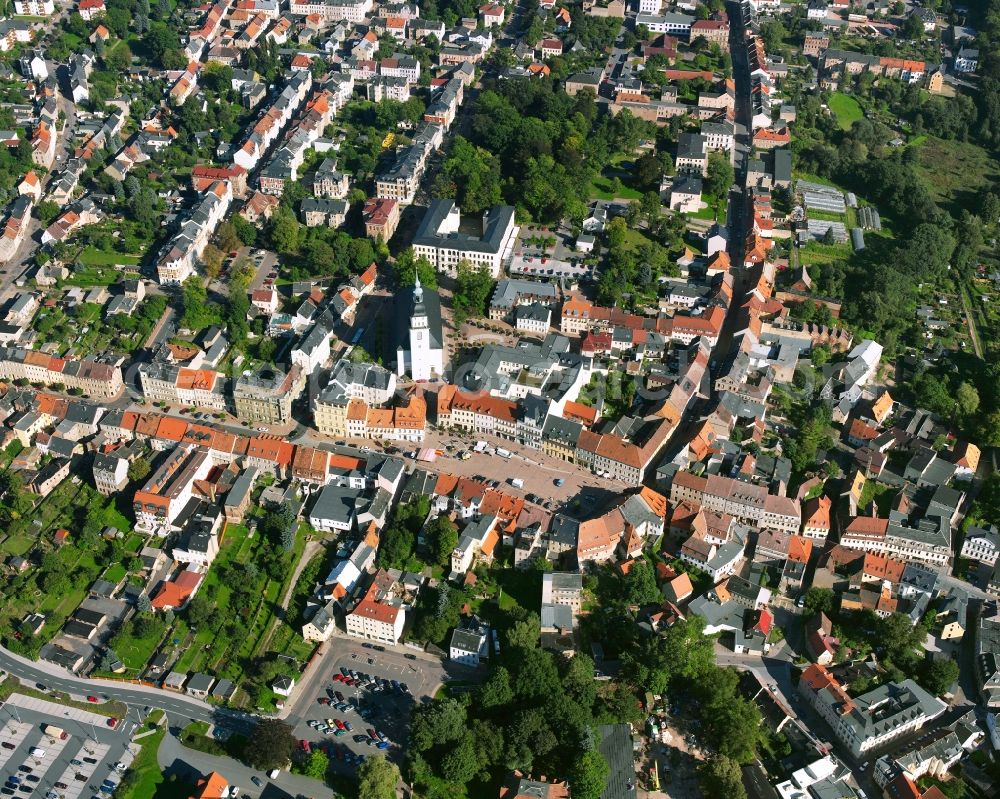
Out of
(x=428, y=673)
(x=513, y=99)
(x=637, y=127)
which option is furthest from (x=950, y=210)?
(x=428, y=673)

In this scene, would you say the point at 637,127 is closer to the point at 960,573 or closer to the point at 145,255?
the point at 145,255

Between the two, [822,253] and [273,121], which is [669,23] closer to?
[822,253]

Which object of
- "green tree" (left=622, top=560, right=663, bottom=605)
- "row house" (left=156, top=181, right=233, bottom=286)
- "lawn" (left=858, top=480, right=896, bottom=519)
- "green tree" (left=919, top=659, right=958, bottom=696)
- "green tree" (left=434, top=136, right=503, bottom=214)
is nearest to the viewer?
"green tree" (left=919, top=659, right=958, bottom=696)

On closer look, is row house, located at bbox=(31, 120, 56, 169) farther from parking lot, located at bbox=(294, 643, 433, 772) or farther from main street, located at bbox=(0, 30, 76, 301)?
parking lot, located at bbox=(294, 643, 433, 772)

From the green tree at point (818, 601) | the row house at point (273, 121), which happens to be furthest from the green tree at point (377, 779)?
the row house at point (273, 121)

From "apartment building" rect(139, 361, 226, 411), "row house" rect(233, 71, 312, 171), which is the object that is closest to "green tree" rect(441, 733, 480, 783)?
"apartment building" rect(139, 361, 226, 411)

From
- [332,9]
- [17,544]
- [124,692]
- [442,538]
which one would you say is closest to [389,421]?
[442,538]
